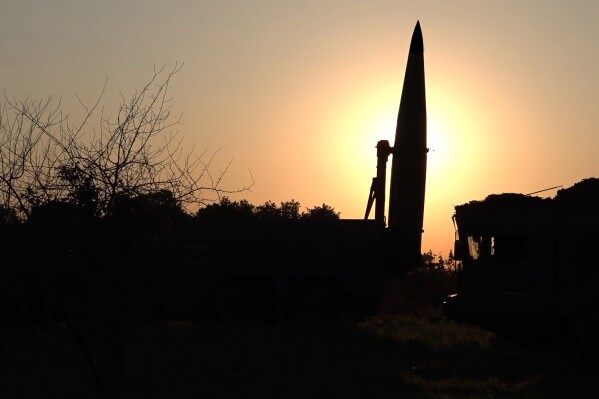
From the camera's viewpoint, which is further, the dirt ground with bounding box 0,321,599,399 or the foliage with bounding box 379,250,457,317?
the foliage with bounding box 379,250,457,317

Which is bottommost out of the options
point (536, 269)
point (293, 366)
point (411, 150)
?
point (293, 366)

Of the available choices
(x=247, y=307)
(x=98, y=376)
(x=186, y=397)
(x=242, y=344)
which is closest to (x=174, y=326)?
(x=247, y=307)

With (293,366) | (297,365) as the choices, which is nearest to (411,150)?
(297,365)

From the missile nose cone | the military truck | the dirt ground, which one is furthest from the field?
the missile nose cone

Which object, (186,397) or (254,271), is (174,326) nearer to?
(254,271)

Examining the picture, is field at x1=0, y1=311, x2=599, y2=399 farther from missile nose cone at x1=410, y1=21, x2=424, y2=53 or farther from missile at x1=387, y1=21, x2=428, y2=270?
missile nose cone at x1=410, y1=21, x2=424, y2=53

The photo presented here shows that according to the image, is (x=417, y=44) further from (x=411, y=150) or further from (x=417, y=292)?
(x=417, y=292)

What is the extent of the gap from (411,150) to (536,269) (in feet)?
46.4

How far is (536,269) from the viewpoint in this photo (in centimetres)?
1603

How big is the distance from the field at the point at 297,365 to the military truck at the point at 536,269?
83cm

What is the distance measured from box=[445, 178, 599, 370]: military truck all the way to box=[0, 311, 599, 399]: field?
2.73 ft

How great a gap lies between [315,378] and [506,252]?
415 centimetres

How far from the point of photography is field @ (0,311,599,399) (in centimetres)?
1374

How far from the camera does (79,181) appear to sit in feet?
31.9
